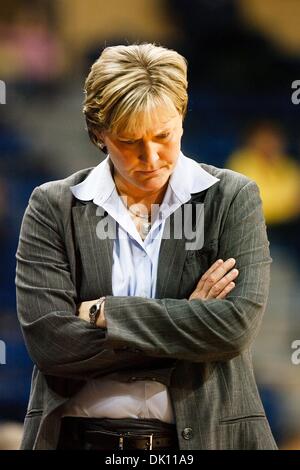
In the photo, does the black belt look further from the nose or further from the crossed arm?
the nose

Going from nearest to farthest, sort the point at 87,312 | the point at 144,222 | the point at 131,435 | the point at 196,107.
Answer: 1. the point at 131,435
2. the point at 87,312
3. the point at 144,222
4. the point at 196,107

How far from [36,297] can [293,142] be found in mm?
1656

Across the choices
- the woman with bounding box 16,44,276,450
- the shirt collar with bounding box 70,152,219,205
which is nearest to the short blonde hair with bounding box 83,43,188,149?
the woman with bounding box 16,44,276,450

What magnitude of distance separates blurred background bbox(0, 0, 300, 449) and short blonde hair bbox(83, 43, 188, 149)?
4.00 feet

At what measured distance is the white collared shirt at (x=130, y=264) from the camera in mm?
2285

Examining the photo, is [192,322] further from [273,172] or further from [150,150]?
[273,172]

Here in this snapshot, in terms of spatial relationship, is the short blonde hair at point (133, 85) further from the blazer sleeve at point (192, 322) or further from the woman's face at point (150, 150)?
the blazer sleeve at point (192, 322)

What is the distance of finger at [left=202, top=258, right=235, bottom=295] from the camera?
2340 mm

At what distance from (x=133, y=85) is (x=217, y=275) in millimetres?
559

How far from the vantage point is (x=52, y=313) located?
2350 mm

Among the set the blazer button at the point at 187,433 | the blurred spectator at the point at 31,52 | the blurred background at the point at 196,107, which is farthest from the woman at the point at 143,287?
the blurred spectator at the point at 31,52

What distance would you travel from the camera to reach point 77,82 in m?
3.58

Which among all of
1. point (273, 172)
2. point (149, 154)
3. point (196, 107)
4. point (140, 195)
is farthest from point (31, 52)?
point (149, 154)

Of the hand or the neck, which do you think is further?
the neck
